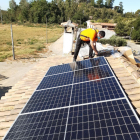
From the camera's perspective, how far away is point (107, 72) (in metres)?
5.39

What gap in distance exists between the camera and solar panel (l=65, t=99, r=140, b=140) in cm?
265

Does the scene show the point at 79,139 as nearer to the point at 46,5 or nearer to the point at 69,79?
the point at 69,79

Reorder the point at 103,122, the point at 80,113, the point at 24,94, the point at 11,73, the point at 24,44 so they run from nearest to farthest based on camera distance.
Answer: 1. the point at 103,122
2. the point at 80,113
3. the point at 24,94
4. the point at 11,73
5. the point at 24,44

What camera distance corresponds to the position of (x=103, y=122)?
10.0 ft

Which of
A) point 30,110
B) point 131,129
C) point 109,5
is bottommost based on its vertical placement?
point 30,110

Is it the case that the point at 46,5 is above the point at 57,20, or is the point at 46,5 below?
above

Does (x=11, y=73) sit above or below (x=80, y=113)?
below

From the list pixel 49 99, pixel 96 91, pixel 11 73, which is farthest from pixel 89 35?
pixel 11 73

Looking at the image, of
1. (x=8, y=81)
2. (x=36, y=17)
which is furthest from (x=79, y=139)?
(x=36, y=17)

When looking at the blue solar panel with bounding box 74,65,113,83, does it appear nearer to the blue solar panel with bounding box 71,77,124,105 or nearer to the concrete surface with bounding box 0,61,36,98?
the blue solar panel with bounding box 71,77,124,105

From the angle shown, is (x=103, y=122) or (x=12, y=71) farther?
(x=12, y=71)

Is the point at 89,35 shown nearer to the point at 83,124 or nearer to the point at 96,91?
the point at 96,91

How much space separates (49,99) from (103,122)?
2.26 meters

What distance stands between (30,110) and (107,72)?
312 cm
